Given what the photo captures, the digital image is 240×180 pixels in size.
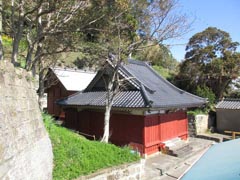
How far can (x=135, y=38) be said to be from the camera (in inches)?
488

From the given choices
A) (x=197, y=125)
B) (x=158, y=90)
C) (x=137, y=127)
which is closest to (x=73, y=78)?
(x=158, y=90)

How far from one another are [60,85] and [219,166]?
756 inches

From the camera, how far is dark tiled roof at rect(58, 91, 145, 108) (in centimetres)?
1322

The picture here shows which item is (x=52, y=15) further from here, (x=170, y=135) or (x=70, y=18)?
(x=170, y=135)

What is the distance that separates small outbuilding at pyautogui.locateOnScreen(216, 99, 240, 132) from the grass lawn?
1409 cm

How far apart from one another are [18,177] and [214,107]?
65.7 ft

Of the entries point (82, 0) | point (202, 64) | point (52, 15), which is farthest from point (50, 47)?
point (202, 64)

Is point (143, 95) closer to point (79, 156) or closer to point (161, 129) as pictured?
point (161, 129)

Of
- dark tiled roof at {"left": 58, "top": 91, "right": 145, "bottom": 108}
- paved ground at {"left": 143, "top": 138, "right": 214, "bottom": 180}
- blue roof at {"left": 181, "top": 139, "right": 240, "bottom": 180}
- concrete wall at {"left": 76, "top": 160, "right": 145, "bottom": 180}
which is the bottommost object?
paved ground at {"left": 143, "top": 138, "right": 214, "bottom": 180}

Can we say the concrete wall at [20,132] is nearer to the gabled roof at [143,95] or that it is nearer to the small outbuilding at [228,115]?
the gabled roof at [143,95]

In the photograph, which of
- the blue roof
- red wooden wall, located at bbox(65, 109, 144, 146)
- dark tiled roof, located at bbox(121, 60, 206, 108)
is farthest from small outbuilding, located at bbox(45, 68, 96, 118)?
the blue roof

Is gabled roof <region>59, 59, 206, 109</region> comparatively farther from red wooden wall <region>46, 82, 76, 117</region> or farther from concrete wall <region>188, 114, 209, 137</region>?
red wooden wall <region>46, 82, 76, 117</region>

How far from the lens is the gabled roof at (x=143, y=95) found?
524 inches

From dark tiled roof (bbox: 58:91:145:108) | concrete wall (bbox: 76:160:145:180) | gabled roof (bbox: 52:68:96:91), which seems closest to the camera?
concrete wall (bbox: 76:160:145:180)
